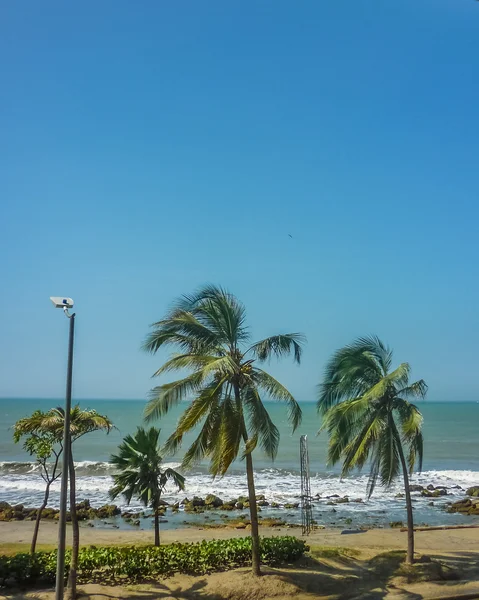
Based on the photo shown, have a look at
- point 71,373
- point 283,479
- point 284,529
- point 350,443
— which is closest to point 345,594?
point 350,443

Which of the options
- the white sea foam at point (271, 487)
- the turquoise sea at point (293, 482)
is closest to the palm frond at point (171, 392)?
the turquoise sea at point (293, 482)

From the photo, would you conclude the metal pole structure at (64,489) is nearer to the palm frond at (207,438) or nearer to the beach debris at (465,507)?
the palm frond at (207,438)

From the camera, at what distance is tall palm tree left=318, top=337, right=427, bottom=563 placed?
18.4m

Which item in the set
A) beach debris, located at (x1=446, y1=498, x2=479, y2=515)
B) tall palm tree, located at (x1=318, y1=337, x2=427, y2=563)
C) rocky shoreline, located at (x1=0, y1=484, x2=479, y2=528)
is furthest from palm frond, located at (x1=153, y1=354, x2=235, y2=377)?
beach debris, located at (x1=446, y1=498, x2=479, y2=515)

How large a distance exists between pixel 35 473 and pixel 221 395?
4323 centimetres

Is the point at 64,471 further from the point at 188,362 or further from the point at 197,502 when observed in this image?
the point at 197,502

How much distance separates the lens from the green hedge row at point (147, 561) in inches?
651

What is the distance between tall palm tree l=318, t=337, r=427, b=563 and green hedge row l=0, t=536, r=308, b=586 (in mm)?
3541

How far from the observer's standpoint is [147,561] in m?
17.4

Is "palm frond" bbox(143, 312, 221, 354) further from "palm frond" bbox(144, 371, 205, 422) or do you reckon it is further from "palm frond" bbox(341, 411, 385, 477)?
"palm frond" bbox(341, 411, 385, 477)

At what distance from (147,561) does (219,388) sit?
567 centimetres

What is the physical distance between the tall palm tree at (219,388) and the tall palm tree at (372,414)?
2618 mm

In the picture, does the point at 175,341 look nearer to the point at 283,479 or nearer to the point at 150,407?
the point at 150,407

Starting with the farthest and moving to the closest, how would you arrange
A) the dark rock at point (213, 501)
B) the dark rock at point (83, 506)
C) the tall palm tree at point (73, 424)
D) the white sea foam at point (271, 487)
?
the white sea foam at point (271, 487)
the dark rock at point (213, 501)
the dark rock at point (83, 506)
the tall palm tree at point (73, 424)
